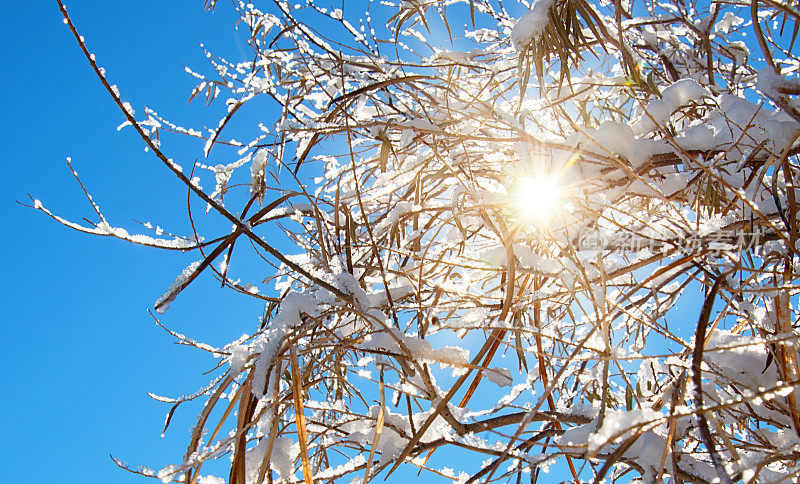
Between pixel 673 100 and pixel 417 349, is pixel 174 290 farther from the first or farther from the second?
pixel 673 100

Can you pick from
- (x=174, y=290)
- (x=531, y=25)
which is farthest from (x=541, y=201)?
(x=174, y=290)

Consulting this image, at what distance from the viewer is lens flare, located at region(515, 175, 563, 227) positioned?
0.86 m

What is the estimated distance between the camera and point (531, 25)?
835 millimetres

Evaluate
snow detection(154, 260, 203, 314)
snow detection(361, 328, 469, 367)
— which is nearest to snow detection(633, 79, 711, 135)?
snow detection(361, 328, 469, 367)

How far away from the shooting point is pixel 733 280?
0.84 m

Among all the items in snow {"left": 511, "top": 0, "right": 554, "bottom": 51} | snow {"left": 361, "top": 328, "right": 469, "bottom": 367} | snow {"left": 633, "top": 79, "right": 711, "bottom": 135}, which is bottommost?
snow {"left": 361, "top": 328, "right": 469, "bottom": 367}

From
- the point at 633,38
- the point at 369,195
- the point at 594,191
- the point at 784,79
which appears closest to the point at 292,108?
the point at 369,195

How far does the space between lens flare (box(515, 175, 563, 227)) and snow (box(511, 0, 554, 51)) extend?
23cm

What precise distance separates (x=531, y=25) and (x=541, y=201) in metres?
0.29

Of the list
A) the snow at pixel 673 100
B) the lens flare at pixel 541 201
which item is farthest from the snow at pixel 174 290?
the snow at pixel 673 100

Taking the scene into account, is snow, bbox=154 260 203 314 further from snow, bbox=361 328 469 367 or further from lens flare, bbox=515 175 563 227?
lens flare, bbox=515 175 563 227

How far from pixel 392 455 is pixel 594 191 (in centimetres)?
58

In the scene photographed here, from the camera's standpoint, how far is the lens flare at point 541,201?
0.86 metres

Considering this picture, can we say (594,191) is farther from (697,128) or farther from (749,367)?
(749,367)
